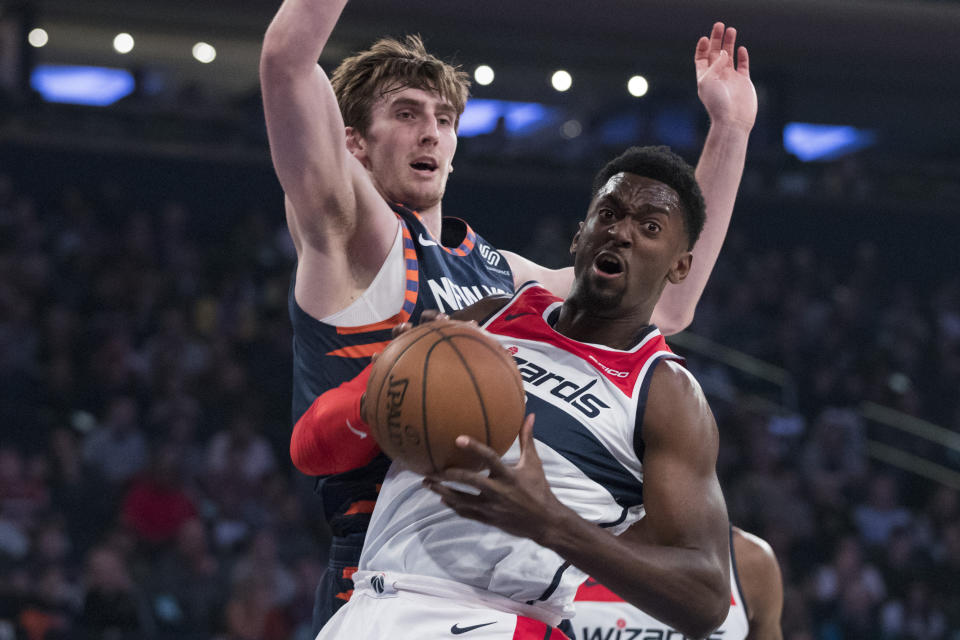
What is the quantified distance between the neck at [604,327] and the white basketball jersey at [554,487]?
62 mm

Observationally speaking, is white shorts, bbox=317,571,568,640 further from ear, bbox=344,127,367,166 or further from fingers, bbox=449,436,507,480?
ear, bbox=344,127,367,166

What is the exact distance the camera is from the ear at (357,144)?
3.38 metres

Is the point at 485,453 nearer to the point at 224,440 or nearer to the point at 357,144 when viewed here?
the point at 357,144

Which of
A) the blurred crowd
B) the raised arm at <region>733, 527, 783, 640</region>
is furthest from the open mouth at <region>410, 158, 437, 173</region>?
the blurred crowd

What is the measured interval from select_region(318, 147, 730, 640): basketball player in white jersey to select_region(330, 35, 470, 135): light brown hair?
0.75 m

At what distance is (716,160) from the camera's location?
11.9 ft

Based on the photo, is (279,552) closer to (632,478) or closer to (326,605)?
(326,605)

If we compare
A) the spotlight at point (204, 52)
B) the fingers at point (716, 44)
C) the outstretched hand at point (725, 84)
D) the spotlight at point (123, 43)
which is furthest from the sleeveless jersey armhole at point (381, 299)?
the spotlight at point (204, 52)

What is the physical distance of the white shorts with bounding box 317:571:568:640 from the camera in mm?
2445

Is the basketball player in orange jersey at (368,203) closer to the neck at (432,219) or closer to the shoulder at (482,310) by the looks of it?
the neck at (432,219)

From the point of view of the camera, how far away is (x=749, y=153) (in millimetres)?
14203

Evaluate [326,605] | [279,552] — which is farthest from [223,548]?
[326,605]

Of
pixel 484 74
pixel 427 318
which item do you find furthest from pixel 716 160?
pixel 484 74

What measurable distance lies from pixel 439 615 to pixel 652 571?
1.61 feet
